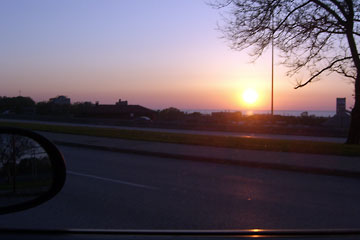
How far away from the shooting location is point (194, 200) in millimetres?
7355

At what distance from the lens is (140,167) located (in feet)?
38.4

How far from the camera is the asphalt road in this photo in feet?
19.4

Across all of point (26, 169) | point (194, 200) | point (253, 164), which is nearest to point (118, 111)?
point (253, 164)

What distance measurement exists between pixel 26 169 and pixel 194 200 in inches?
197

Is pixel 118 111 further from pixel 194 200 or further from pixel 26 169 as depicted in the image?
pixel 26 169

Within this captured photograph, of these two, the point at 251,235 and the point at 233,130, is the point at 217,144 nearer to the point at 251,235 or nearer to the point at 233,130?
the point at 251,235

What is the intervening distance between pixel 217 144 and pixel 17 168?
1456cm

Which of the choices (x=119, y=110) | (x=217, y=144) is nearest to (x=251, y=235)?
(x=217, y=144)

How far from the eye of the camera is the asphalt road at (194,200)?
5.91 metres

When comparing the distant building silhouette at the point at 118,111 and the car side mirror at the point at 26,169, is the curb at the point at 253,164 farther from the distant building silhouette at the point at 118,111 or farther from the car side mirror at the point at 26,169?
the distant building silhouette at the point at 118,111


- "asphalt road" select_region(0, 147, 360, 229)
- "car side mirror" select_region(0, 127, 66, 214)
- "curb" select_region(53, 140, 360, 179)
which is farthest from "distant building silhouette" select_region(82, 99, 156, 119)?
"car side mirror" select_region(0, 127, 66, 214)

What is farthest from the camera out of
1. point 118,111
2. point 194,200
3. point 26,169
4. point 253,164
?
point 118,111

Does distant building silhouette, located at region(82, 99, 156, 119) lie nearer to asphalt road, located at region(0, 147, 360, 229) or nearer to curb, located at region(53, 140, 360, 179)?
curb, located at region(53, 140, 360, 179)

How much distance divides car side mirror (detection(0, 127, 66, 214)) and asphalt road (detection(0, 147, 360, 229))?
2766mm
